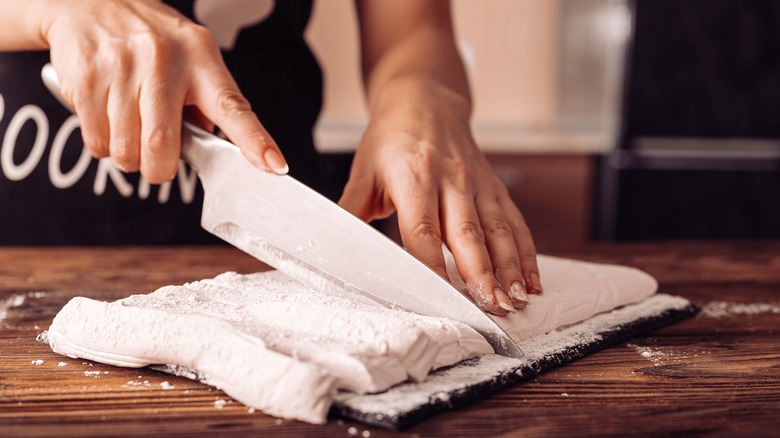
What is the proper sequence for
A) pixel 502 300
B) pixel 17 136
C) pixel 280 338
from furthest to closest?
pixel 17 136
pixel 502 300
pixel 280 338

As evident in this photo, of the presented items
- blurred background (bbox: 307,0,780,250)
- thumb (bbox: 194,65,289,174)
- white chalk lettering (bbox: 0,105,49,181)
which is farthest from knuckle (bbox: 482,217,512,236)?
blurred background (bbox: 307,0,780,250)

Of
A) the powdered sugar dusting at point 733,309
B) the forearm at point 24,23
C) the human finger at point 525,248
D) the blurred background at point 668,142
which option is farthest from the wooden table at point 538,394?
the blurred background at point 668,142

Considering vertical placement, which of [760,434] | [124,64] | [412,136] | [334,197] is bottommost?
[334,197]

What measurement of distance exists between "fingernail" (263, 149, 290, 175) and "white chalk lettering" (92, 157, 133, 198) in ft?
2.08

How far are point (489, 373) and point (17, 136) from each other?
103 centimetres

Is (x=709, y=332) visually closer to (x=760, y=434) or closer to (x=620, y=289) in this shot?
(x=620, y=289)

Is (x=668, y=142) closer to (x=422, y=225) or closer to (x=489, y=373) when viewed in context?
(x=422, y=225)

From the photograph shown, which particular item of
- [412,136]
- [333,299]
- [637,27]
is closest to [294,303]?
[333,299]

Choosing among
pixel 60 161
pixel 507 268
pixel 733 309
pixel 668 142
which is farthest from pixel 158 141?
pixel 668 142

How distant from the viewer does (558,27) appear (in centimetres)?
312

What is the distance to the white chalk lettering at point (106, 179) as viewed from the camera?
126 cm

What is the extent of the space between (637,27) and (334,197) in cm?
180

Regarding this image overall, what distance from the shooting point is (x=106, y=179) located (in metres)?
1.27

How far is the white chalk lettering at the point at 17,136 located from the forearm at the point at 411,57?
58cm
